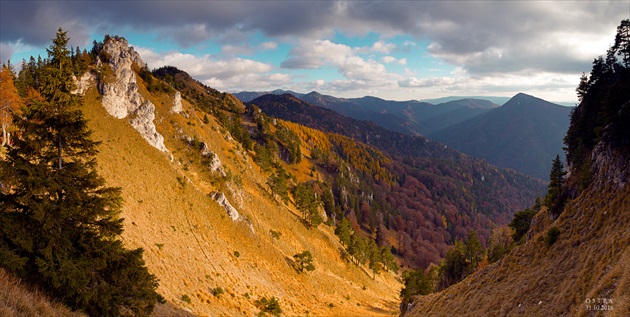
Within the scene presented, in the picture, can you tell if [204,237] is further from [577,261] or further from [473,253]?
[473,253]

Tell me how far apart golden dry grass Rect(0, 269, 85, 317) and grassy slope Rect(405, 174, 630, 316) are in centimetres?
2218

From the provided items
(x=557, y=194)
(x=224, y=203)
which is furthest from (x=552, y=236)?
(x=224, y=203)

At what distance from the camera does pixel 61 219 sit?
12.9 m

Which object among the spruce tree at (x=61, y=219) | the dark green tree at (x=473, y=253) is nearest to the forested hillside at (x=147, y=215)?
the spruce tree at (x=61, y=219)

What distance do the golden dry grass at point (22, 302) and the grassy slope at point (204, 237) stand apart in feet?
43.3

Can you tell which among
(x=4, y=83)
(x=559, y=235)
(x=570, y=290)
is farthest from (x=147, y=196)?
(x=559, y=235)

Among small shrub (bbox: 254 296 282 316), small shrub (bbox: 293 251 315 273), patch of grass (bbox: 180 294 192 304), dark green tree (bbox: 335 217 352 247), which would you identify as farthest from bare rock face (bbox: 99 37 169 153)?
dark green tree (bbox: 335 217 352 247)

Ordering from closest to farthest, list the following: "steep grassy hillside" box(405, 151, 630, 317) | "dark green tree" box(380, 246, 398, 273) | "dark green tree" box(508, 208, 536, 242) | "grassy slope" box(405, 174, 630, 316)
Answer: "steep grassy hillside" box(405, 151, 630, 317)
"grassy slope" box(405, 174, 630, 316)
"dark green tree" box(508, 208, 536, 242)
"dark green tree" box(380, 246, 398, 273)

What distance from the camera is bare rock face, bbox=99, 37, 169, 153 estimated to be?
54656mm

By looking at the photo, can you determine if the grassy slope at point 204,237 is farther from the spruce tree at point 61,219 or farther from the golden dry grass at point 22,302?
the golden dry grass at point 22,302

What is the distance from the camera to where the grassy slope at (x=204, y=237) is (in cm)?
3322

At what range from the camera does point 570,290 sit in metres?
21.0

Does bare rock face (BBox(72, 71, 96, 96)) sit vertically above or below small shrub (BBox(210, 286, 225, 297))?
above

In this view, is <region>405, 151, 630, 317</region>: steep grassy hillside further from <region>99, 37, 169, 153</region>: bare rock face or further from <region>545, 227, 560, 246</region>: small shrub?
<region>99, 37, 169, 153</region>: bare rock face
